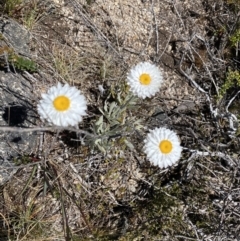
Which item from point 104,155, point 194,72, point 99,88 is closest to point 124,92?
point 99,88

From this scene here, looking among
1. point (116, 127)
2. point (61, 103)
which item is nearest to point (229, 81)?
point (116, 127)

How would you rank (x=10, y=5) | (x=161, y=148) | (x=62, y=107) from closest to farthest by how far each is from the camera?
(x=62, y=107) < (x=161, y=148) < (x=10, y=5)

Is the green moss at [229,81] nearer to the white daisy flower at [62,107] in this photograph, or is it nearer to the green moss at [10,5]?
the white daisy flower at [62,107]

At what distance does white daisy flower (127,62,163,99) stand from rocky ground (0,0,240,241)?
32 centimetres

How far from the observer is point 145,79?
82.8 inches

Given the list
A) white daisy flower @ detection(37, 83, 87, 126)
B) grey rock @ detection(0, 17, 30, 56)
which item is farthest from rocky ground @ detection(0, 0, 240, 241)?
white daisy flower @ detection(37, 83, 87, 126)

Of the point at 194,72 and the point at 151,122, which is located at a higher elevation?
the point at 194,72

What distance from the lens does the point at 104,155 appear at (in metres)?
2.57

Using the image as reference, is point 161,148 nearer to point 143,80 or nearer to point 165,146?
point 165,146

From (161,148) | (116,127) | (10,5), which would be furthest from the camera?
(10,5)

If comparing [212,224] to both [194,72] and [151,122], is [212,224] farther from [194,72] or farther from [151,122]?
Result: [194,72]

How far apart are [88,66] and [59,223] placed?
913 millimetres

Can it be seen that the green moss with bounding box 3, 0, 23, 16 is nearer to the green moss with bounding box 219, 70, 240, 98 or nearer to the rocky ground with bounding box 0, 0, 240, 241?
the rocky ground with bounding box 0, 0, 240, 241

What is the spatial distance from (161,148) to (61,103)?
51 centimetres
